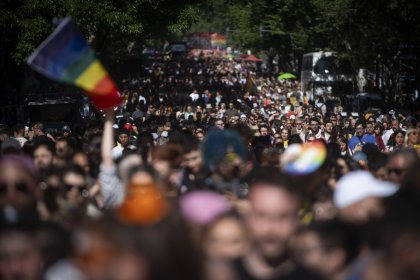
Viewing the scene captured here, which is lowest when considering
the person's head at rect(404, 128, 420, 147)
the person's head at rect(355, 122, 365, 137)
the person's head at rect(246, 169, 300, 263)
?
the person's head at rect(355, 122, 365, 137)

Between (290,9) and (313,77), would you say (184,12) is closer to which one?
(313,77)

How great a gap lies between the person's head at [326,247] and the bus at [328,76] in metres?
41.4

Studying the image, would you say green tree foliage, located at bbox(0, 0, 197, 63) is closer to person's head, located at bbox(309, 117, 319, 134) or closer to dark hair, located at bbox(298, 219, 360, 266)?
person's head, located at bbox(309, 117, 319, 134)

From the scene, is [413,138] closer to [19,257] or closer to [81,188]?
[81,188]

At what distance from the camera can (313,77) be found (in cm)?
4712

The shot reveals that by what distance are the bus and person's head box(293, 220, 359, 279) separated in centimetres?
4137

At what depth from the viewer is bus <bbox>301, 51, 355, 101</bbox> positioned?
47.1 meters

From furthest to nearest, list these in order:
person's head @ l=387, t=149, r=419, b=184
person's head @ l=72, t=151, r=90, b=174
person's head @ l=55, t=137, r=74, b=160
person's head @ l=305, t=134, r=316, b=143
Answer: person's head @ l=305, t=134, r=316, b=143
person's head @ l=55, t=137, r=74, b=160
person's head @ l=72, t=151, r=90, b=174
person's head @ l=387, t=149, r=419, b=184

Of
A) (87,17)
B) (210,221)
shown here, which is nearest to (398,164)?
(210,221)

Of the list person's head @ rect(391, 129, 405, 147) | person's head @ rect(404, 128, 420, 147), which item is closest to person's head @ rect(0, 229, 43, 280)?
person's head @ rect(404, 128, 420, 147)

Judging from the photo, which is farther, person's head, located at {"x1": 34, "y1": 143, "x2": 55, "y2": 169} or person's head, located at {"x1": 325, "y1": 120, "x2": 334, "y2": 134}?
person's head, located at {"x1": 325, "y1": 120, "x2": 334, "y2": 134}

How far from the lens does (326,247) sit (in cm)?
490

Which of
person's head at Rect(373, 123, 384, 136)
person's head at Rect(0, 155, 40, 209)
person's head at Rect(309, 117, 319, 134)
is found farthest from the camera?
person's head at Rect(309, 117, 319, 134)

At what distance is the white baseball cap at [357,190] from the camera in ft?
20.1
